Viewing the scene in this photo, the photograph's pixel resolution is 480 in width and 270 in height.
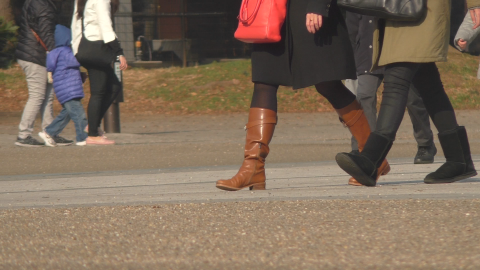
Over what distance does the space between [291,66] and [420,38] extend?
2.43ft

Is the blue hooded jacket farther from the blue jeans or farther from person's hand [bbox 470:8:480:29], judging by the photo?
person's hand [bbox 470:8:480:29]

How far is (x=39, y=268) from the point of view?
10.7 feet

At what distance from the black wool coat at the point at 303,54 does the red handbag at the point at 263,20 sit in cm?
10

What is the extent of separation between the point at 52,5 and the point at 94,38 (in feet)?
2.13

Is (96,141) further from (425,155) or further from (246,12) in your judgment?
(246,12)

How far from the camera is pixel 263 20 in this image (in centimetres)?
483

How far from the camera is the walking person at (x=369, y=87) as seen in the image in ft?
22.1

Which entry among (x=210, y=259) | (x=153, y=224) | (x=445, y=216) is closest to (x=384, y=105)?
(x=445, y=216)

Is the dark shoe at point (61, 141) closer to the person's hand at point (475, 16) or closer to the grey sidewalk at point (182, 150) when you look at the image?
the grey sidewalk at point (182, 150)

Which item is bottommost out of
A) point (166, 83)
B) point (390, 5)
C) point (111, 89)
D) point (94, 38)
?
point (166, 83)

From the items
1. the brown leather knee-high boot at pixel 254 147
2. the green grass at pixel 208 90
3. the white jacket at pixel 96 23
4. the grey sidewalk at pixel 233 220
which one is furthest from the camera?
the green grass at pixel 208 90

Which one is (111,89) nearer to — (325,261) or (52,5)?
(52,5)

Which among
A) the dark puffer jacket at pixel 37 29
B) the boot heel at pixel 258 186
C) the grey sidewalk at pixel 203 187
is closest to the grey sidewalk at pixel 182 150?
the grey sidewalk at pixel 203 187

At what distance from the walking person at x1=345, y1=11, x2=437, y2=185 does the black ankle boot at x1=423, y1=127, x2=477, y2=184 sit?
65.6 inches
